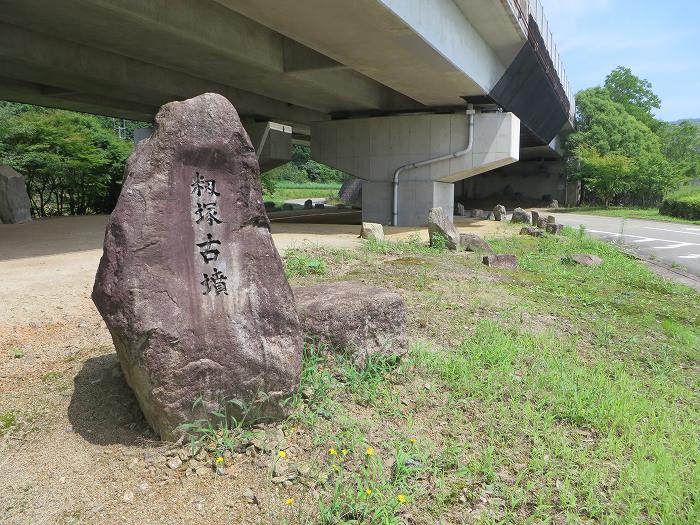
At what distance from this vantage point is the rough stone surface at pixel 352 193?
38438 millimetres

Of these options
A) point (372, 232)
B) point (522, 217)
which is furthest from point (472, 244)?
point (522, 217)

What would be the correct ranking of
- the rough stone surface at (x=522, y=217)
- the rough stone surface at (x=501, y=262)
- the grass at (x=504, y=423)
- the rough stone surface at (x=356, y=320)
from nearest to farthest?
the grass at (x=504, y=423), the rough stone surface at (x=356, y=320), the rough stone surface at (x=501, y=262), the rough stone surface at (x=522, y=217)

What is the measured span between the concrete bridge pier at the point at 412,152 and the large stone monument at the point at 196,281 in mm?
13983

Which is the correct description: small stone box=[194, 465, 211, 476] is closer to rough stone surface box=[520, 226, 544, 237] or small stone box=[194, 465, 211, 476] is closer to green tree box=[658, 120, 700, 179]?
rough stone surface box=[520, 226, 544, 237]

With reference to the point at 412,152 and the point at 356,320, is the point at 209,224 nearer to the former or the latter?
the point at 356,320

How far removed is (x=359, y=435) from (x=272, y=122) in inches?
772

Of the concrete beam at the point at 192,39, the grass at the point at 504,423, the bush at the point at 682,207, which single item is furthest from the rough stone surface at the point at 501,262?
the bush at the point at 682,207

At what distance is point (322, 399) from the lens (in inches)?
141

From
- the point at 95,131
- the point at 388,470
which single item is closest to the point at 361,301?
the point at 388,470

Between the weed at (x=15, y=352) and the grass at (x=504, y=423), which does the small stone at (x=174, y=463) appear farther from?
the weed at (x=15, y=352)

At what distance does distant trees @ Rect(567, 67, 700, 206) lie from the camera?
33406mm

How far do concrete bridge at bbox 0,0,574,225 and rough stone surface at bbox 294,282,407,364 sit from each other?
19.9ft

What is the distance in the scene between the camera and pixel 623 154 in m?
34.9

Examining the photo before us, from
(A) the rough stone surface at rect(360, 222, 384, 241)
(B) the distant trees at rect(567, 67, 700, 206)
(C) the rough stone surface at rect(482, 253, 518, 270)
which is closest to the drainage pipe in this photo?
(A) the rough stone surface at rect(360, 222, 384, 241)
